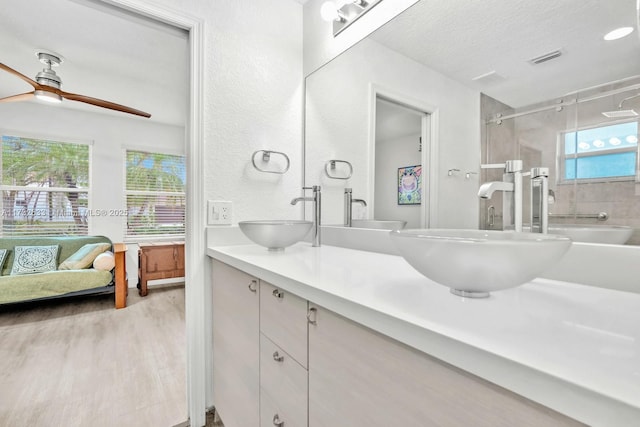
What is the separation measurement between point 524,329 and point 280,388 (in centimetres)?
67

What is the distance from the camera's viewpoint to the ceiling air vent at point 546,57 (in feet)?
2.71

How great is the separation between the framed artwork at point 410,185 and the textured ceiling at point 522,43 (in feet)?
1.19

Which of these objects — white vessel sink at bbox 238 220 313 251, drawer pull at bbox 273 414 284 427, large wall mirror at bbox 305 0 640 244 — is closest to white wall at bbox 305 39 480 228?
large wall mirror at bbox 305 0 640 244

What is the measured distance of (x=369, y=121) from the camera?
4.83 ft

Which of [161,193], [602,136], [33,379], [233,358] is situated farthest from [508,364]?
[161,193]

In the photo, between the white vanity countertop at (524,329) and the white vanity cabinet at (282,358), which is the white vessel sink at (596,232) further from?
the white vanity cabinet at (282,358)

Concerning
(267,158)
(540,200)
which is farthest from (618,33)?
(267,158)

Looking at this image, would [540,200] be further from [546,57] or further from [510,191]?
[546,57]

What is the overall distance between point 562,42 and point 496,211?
48 centimetres

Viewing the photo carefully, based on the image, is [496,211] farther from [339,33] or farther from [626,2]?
[339,33]

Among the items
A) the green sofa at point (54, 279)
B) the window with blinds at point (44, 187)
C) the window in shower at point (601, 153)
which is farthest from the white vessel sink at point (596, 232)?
the window with blinds at point (44, 187)

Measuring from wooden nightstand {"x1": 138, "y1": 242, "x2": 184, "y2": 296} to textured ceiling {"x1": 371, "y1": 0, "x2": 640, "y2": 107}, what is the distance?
Result: 12.3ft

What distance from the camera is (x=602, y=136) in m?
0.73

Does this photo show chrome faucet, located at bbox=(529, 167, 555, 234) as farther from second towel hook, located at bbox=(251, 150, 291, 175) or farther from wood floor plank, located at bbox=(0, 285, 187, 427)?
wood floor plank, located at bbox=(0, 285, 187, 427)
